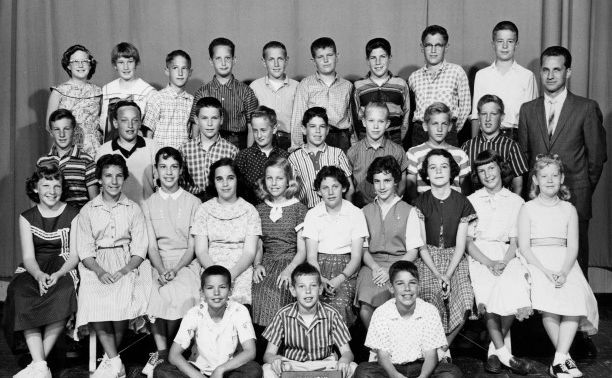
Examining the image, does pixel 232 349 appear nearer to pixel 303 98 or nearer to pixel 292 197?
pixel 292 197

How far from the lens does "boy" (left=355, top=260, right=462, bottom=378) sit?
11.7 ft

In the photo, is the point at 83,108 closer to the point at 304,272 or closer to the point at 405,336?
the point at 304,272

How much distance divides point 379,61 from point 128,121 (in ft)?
5.28

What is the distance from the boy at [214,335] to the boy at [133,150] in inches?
47.5

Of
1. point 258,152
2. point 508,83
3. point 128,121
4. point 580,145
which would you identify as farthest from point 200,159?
point 580,145

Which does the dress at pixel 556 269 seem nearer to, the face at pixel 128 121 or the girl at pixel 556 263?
the girl at pixel 556 263

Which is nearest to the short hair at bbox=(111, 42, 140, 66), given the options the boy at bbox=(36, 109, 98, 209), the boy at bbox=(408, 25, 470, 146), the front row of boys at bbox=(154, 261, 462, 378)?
the boy at bbox=(36, 109, 98, 209)

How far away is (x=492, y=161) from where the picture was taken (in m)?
4.34

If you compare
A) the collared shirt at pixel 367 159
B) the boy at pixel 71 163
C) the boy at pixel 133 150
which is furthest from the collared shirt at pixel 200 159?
the collared shirt at pixel 367 159

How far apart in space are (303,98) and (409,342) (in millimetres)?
1998

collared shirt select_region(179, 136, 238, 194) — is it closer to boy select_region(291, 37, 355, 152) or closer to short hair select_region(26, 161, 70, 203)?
boy select_region(291, 37, 355, 152)

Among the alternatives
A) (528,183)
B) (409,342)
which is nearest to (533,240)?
(528,183)

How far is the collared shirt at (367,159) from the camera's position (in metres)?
4.67

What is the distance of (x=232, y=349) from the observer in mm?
3682
